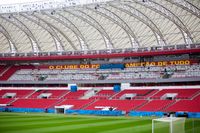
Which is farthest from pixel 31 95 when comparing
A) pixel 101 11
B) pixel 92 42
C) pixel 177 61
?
pixel 177 61

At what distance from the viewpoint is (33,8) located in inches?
2744

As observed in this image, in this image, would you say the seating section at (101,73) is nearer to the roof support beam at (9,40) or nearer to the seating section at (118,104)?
the roof support beam at (9,40)

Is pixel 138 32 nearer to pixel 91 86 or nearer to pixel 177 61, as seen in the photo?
pixel 177 61

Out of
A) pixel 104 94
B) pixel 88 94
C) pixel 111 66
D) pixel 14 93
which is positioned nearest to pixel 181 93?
pixel 104 94

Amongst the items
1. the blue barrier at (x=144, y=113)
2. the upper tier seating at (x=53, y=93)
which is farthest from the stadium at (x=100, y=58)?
the upper tier seating at (x=53, y=93)

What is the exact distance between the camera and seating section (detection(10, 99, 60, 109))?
73.1m

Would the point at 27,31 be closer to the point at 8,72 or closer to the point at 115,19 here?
the point at 8,72

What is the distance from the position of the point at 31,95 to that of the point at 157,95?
97.3 feet

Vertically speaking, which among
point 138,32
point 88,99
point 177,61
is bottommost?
point 88,99

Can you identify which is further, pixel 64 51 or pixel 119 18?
pixel 64 51

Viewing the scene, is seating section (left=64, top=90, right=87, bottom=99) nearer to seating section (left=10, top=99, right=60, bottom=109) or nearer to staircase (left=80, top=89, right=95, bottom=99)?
staircase (left=80, top=89, right=95, bottom=99)

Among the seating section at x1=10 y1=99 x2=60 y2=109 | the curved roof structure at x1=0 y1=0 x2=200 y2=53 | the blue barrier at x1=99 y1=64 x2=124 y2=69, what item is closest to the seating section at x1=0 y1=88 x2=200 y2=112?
the seating section at x1=10 y1=99 x2=60 y2=109

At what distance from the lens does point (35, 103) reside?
74.7 meters

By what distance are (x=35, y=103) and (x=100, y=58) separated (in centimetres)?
1962
